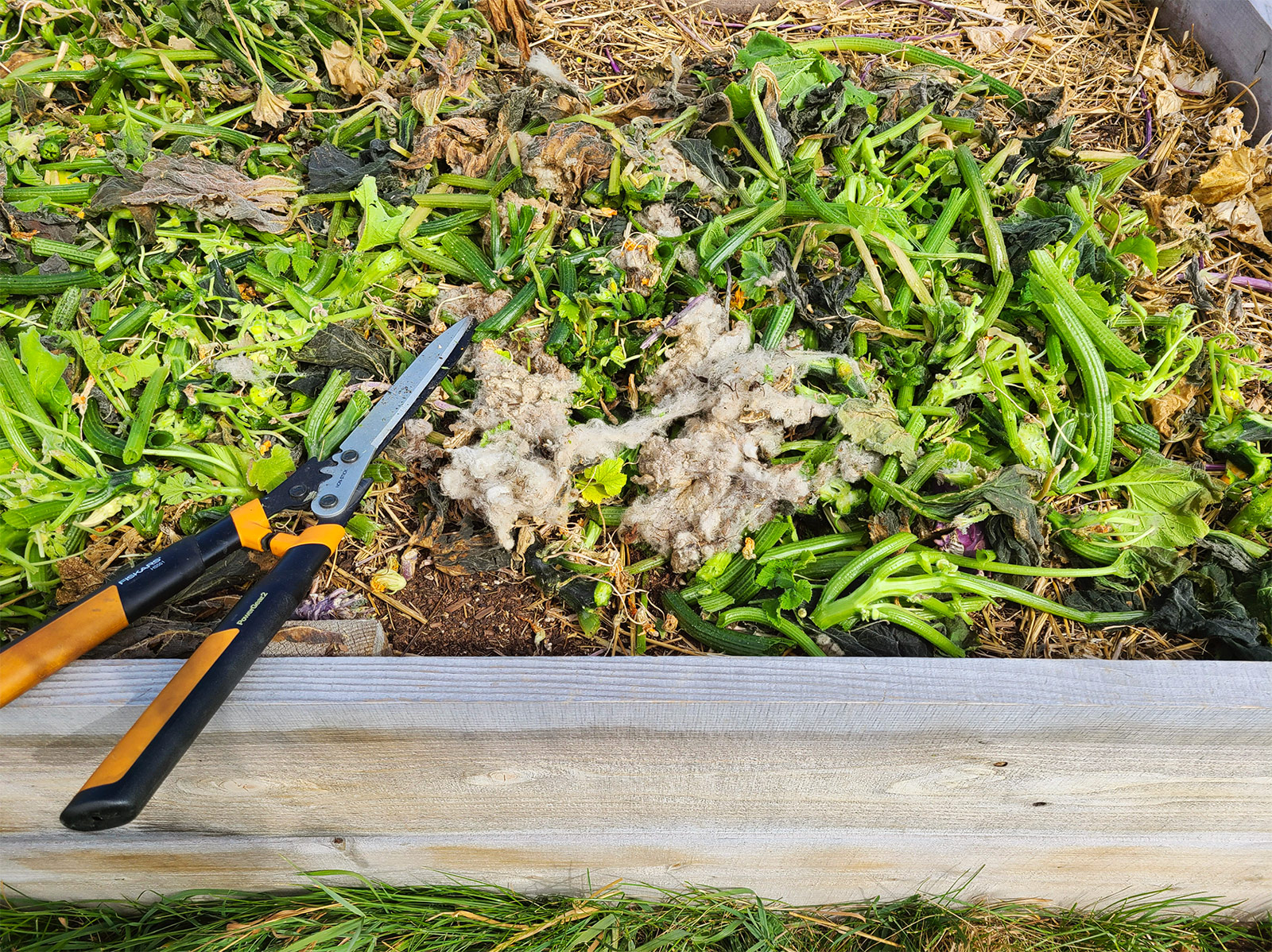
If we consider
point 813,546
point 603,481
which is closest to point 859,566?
point 813,546

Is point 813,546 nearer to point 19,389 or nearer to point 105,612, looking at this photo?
point 105,612

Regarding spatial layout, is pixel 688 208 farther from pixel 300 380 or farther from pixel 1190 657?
pixel 1190 657

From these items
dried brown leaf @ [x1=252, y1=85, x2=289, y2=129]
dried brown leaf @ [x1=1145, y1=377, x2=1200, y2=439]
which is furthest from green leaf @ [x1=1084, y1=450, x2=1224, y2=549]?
dried brown leaf @ [x1=252, y1=85, x2=289, y2=129]

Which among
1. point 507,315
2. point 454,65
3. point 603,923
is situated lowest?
point 603,923

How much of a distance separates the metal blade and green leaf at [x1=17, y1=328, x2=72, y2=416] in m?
0.70

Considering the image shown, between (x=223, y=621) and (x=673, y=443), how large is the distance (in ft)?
3.40

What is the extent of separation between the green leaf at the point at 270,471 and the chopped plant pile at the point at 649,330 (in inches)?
0.6

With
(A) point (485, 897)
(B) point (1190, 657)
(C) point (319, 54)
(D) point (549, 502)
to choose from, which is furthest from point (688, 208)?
(A) point (485, 897)

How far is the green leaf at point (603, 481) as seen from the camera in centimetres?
176

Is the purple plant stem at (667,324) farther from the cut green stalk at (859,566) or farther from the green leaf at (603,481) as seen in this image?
the cut green stalk at (859,566)

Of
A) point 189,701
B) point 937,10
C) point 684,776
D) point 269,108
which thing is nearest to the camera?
point 189,701

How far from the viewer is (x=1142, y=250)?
220 cm

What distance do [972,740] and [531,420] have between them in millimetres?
1230

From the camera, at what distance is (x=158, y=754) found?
1183 millimetres
